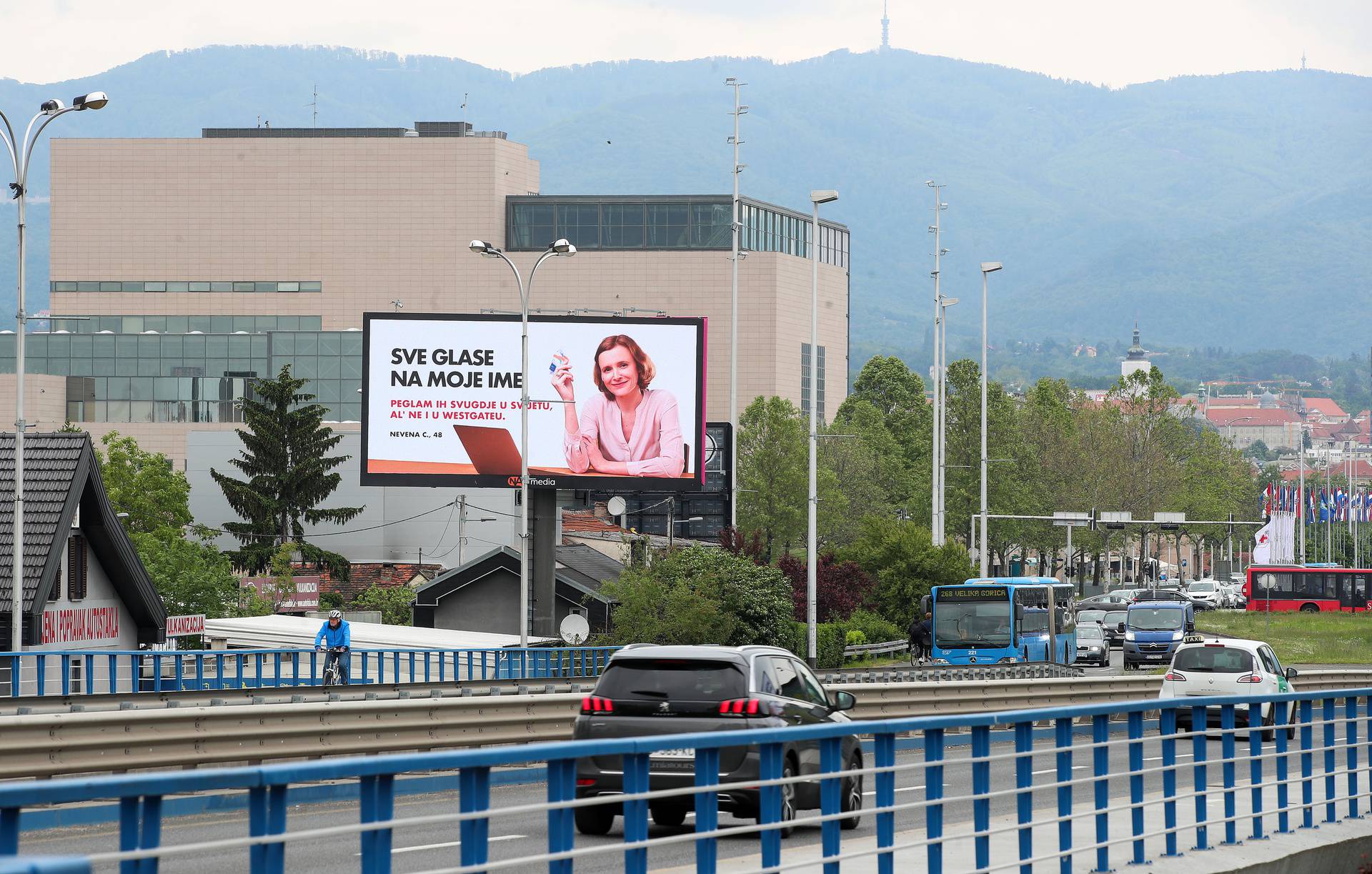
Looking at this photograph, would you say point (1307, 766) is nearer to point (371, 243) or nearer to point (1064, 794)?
point (1064, 794)

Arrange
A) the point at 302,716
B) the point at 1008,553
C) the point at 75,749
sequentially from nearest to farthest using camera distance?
the point at 75,749, the point at 302,716, the point at 1008,553

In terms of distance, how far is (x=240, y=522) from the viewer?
100125 mm

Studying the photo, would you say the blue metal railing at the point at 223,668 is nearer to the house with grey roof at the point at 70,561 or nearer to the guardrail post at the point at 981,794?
the house with grey roof at the point at 70,561

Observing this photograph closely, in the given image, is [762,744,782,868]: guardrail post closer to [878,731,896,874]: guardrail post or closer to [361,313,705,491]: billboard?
[878,731,896,874]: guardrail post

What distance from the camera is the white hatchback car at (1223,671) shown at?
1167 inches

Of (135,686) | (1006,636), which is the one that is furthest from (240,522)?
(135,686)

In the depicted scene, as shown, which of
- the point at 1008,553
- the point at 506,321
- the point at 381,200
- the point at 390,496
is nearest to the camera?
the point at 506,321

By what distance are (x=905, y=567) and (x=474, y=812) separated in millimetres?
57793

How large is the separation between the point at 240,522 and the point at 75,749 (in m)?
83.9

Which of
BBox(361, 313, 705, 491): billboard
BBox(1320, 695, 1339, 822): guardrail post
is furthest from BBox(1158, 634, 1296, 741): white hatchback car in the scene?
BBox(361, 313, 705, 491): billboard

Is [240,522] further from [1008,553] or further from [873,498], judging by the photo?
[1008,553]

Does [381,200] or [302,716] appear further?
[381,200]

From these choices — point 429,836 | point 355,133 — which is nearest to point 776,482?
point 355,133

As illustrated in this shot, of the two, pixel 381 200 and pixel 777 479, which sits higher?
pixel 381 200
